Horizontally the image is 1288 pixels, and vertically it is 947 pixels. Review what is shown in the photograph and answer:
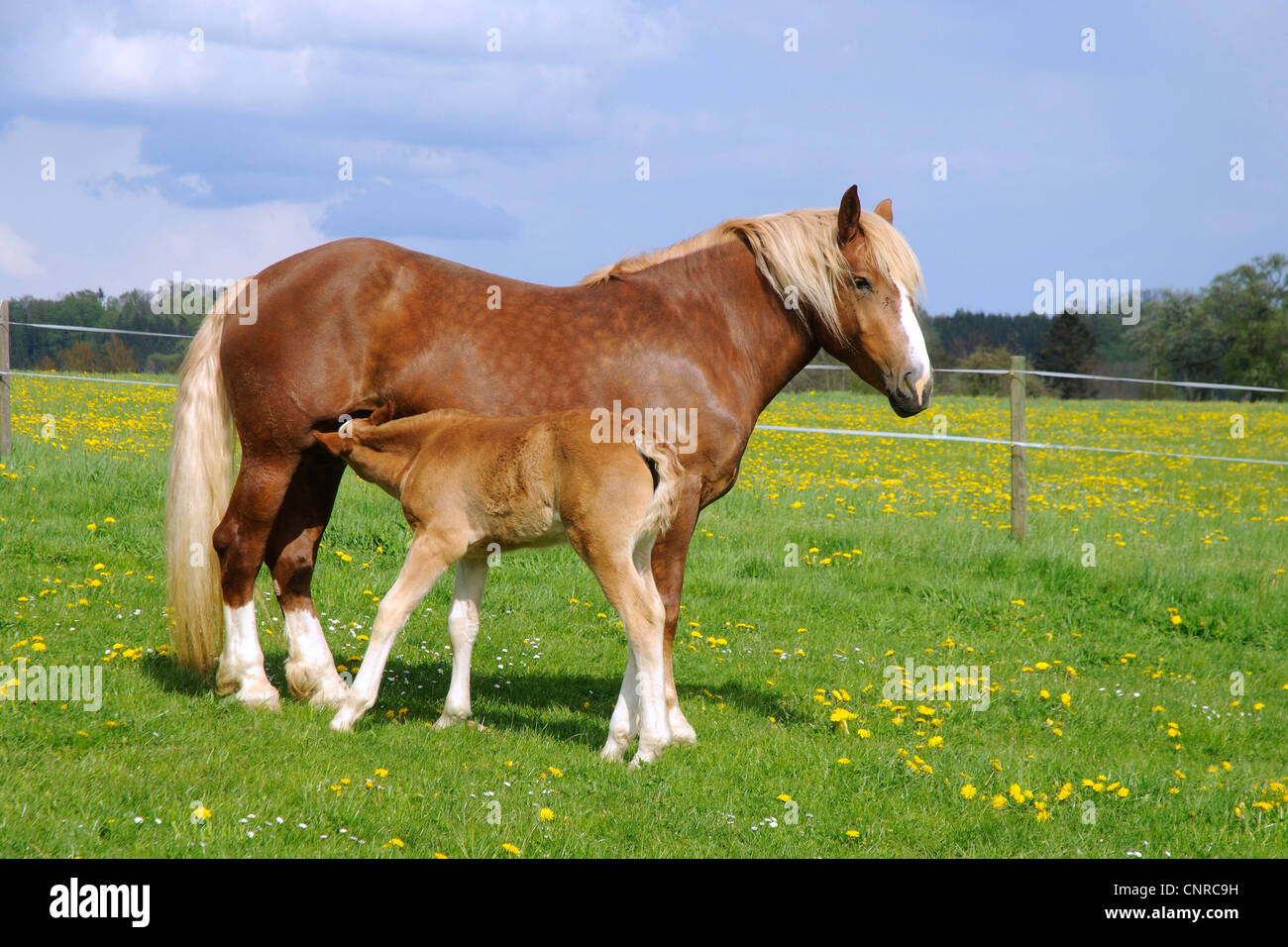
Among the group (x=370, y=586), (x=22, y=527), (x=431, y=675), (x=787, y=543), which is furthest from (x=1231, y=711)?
(x=22, y=527)

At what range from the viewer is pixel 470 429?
5145 millimetres

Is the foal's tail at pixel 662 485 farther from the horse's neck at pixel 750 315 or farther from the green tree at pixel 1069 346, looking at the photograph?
the green tree at pixel 1069 346

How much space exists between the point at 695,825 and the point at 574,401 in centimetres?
213

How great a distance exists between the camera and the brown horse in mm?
5328

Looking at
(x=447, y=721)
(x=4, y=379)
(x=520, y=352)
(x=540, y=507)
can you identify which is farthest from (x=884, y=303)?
(x=4, y=379)

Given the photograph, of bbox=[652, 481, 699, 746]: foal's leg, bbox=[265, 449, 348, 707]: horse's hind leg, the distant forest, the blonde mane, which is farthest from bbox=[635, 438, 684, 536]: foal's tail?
the distant forest

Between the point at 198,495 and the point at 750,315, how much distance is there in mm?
3111

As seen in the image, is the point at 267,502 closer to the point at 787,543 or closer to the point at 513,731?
the point at 513,731

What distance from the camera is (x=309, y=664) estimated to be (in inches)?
226

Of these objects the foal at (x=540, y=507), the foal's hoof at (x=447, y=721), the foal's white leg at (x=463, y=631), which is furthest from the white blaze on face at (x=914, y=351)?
the foal's hoof at (x=447, y=721)

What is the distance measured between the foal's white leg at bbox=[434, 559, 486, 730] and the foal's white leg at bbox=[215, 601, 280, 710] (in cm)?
90

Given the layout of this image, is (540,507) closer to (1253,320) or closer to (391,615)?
(391,615)

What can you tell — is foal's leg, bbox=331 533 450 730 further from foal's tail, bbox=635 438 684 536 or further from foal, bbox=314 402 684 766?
foal's tail, bbox=635 438 684 536
